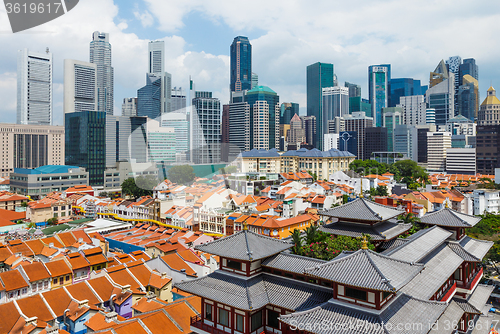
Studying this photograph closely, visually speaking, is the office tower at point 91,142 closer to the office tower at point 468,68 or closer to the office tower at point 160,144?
the office tower at point 160,144

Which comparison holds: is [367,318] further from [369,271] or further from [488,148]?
[488,148]

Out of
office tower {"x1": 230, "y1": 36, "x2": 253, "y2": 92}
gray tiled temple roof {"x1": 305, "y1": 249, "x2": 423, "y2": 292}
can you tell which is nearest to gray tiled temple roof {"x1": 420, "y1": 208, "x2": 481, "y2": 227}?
gray tiled temple roof {"x1": 305, "y1": 249, "x2": 423, "y2": 292}

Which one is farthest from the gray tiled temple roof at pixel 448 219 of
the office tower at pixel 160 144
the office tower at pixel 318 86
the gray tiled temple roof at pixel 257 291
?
the office tower at pixel 318 86

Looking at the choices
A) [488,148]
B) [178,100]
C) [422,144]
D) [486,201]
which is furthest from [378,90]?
[178,100]

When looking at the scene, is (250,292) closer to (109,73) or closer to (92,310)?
(92,310)

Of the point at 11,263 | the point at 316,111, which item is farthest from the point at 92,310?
the point at 316,111

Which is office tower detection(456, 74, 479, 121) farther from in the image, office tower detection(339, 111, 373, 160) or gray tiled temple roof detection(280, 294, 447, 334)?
gray tiled temple roof detection(280, 294, 447, 334)
